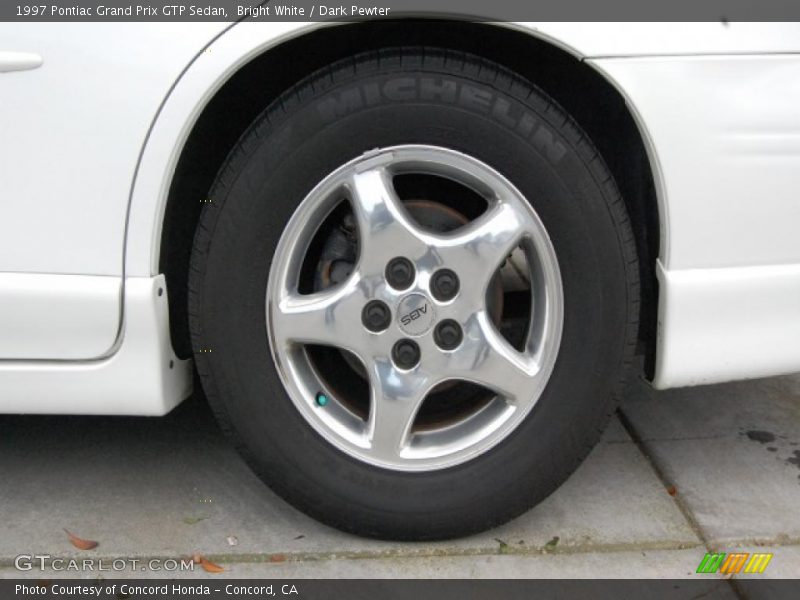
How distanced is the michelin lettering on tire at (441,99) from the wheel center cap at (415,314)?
0.42 m

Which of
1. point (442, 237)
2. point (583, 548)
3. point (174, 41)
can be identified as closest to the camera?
point (174, 41)

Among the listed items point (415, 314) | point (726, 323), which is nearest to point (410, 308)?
point (415, 314)

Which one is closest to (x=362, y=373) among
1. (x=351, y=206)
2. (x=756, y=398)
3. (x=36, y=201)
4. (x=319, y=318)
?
(x=319, y=318)

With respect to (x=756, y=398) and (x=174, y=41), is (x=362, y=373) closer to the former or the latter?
(x=174, y=41)

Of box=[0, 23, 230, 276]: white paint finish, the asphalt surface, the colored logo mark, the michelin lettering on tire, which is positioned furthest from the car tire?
the colored logo mark

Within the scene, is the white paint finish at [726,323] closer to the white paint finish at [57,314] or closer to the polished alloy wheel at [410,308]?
the polished alloy wheel at [410,308]

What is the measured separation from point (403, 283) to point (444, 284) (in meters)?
0.09

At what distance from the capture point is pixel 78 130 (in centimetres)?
202

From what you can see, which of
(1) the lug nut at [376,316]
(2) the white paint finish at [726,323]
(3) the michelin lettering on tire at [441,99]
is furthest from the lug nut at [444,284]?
(2) the white paint finish at [726,323]

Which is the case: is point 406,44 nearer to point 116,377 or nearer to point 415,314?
point 415,314

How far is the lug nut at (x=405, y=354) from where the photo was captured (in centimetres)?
215

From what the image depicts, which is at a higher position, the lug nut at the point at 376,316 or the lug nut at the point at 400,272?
the lug nut at the point at 400,272

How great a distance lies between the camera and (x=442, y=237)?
212 cm

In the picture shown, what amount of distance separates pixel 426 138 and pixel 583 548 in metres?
1.05
